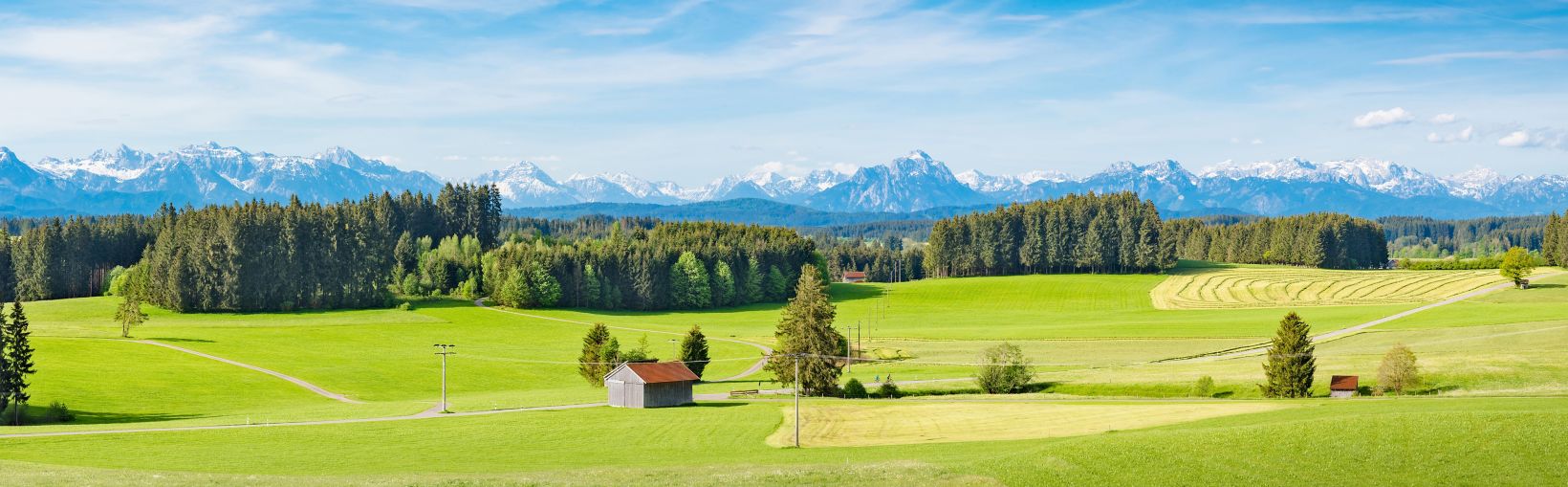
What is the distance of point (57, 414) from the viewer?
5925 centimetres

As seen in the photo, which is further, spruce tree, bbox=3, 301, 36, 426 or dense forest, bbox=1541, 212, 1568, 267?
dense forest, bbox=1541, 212, 1568, 267

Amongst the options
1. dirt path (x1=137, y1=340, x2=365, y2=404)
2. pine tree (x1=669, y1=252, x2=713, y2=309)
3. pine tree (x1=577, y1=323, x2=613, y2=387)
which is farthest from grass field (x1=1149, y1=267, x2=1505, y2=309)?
dirt path (x1=137, y1=340, x2=365, y2=404)

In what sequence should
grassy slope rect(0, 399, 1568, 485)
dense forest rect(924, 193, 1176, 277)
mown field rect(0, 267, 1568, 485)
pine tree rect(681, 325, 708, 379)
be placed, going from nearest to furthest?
grassy slope rect(0, 399, 1568, 485)
mown field rect(0, 267, 1568, 485)
pine tree rect(681, 325, 708, 379)
dense forest rect(924, 193, 1176, 277)

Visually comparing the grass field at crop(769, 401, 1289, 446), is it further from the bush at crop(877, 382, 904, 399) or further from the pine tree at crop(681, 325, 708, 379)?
the pine tree at crop(681, 325, 708, 379)

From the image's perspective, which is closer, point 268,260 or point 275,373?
point 275,373

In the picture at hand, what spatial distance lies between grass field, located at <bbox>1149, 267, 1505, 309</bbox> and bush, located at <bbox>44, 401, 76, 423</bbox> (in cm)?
11448

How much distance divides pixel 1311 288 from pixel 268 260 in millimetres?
132740

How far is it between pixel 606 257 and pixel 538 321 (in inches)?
953

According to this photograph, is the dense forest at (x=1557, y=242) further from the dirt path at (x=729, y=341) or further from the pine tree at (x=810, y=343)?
the pine tree at (x=810, y=343)

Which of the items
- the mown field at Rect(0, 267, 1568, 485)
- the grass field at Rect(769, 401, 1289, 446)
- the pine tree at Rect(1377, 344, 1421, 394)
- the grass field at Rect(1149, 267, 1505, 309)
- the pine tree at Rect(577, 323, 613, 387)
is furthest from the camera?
the grass field at Rect(1149, 267, 1505, 309)

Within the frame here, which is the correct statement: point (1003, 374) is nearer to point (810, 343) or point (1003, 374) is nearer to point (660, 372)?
point (810, 343)

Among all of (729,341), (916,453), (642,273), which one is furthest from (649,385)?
(642,273)

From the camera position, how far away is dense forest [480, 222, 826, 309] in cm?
14662

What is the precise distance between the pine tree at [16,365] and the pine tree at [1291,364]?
69.1 metres
